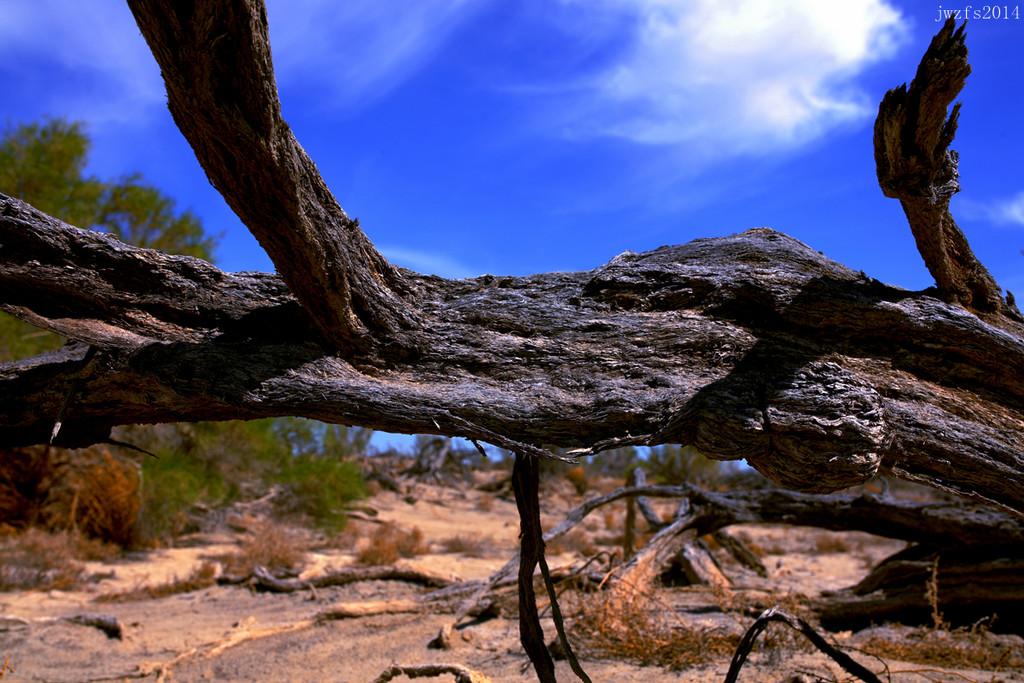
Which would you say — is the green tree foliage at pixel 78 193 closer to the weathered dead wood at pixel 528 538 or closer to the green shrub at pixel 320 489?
the green shrub at pixel 320 489

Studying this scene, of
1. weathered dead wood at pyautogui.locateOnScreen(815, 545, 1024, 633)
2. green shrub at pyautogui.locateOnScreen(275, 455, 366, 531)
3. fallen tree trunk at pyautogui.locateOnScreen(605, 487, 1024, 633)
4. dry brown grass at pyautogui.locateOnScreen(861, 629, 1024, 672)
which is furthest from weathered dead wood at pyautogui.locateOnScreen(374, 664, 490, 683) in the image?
green shrub at pyautogui.locateOnScreen(275, 455, 366, 531)

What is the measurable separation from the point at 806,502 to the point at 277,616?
4854mm

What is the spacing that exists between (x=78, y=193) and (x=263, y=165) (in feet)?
50.7

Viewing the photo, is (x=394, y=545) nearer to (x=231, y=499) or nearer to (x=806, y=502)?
(x=231, y=499)

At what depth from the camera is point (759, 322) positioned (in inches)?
133

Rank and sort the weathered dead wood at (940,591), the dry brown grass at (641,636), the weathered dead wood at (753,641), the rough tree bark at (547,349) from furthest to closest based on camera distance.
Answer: the weathered dead wood at (940,591)
the dry brown grass at (641,636)
the weathered dead wood at (753,641)
the rough tree bark at (547,349)

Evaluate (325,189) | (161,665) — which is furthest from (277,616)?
(325,189)

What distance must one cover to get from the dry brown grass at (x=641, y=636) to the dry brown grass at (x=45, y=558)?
663 cm

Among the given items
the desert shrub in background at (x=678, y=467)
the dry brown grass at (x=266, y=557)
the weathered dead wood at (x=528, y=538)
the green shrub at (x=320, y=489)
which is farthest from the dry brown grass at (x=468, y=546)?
the weathered dead wood at (x=528, y=538)

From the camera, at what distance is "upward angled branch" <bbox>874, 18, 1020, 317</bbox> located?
2736 mm

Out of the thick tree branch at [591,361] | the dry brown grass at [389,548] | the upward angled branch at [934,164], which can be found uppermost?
the upward angled branch at [934,164]

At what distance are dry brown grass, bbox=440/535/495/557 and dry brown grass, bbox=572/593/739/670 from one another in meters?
7.51

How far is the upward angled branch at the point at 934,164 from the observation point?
274 centimetres

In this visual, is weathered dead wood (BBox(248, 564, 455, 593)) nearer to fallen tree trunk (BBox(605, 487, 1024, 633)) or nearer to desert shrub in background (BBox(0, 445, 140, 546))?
fallen tree trunk (BBox(605, 487, 1024, 633))
